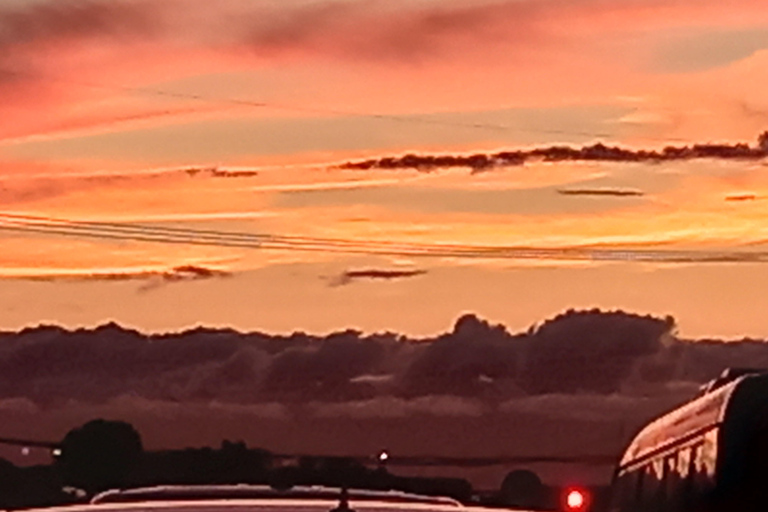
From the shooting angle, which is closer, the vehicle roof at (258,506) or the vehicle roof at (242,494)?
the vehicle roof at (258,506)

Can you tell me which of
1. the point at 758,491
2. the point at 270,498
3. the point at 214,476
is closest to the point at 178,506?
the point at 270,498

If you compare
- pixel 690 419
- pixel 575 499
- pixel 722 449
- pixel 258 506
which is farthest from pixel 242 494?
pixel 575 499

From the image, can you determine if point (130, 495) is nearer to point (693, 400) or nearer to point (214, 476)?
point (693, 400)

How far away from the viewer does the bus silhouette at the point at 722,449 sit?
16391 mm

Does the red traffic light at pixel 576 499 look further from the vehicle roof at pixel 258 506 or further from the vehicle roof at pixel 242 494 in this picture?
the vehicle roof at pixel 258 506

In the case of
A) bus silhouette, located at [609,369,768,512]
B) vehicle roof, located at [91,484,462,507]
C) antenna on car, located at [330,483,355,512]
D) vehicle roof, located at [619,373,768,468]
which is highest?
vehicle roof, located at [619,373,768,468]

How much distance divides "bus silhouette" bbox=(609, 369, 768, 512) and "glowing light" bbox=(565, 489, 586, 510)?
6634 mm

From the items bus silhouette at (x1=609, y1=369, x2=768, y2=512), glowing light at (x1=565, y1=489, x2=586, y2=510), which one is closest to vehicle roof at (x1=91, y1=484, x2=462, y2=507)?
bus silhouette at (x1=609, y1=369, x2=768, y2=512)

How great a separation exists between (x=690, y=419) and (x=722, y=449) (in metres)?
1.92

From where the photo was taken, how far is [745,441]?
54.1ft

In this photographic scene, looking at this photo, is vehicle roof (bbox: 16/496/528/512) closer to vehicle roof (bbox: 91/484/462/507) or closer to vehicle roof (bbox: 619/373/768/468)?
vehicle roof (bbox: 91/484/462/507)

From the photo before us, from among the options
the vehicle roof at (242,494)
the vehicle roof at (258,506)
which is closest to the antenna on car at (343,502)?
the vehicle roof at (258,506)

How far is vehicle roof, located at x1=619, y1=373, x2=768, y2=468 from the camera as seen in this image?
16797 mm

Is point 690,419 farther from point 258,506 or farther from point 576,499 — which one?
point 258,506
